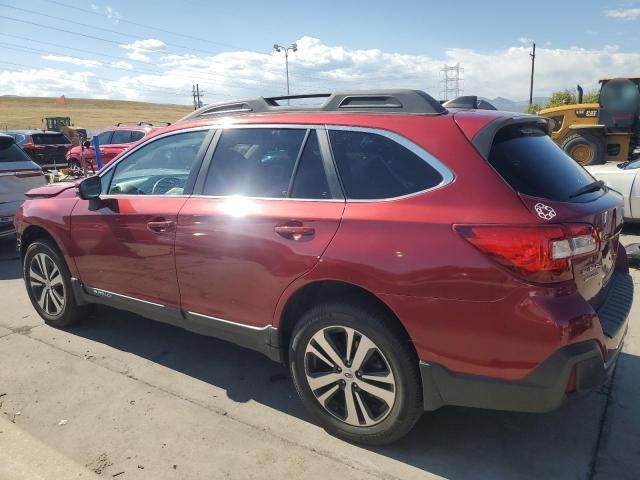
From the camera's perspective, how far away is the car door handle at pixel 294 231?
274 cm

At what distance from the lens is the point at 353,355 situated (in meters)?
2.70

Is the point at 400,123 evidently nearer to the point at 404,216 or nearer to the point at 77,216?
the point at 404,216

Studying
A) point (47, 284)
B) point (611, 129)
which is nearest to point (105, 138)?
point (47, 284)

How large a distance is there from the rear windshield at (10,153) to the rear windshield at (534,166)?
746 cm

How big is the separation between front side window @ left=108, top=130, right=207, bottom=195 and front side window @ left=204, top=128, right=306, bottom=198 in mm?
246

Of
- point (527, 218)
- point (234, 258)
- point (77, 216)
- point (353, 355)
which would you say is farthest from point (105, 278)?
point (527, 218)

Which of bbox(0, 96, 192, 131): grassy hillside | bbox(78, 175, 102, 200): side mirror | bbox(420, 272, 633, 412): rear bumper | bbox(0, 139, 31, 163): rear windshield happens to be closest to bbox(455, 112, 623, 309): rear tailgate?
bbox(420, 272, 633, 412): rear bumper

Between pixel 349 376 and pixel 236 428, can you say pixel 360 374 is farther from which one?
pixel 236 428

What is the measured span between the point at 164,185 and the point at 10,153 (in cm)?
549

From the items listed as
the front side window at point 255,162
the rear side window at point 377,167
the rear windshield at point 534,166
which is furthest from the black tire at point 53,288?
Answer: the rear windshield at point 534,166

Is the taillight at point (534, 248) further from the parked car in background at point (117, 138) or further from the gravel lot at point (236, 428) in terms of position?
the parked car in background at point (117, 138)

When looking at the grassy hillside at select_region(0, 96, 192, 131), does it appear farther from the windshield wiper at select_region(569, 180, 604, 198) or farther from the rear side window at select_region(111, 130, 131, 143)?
the windshield wiper at select_region(569, 180, 604, 198)

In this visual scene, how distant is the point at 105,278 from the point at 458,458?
2783 millimetres

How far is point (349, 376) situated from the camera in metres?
2.74
